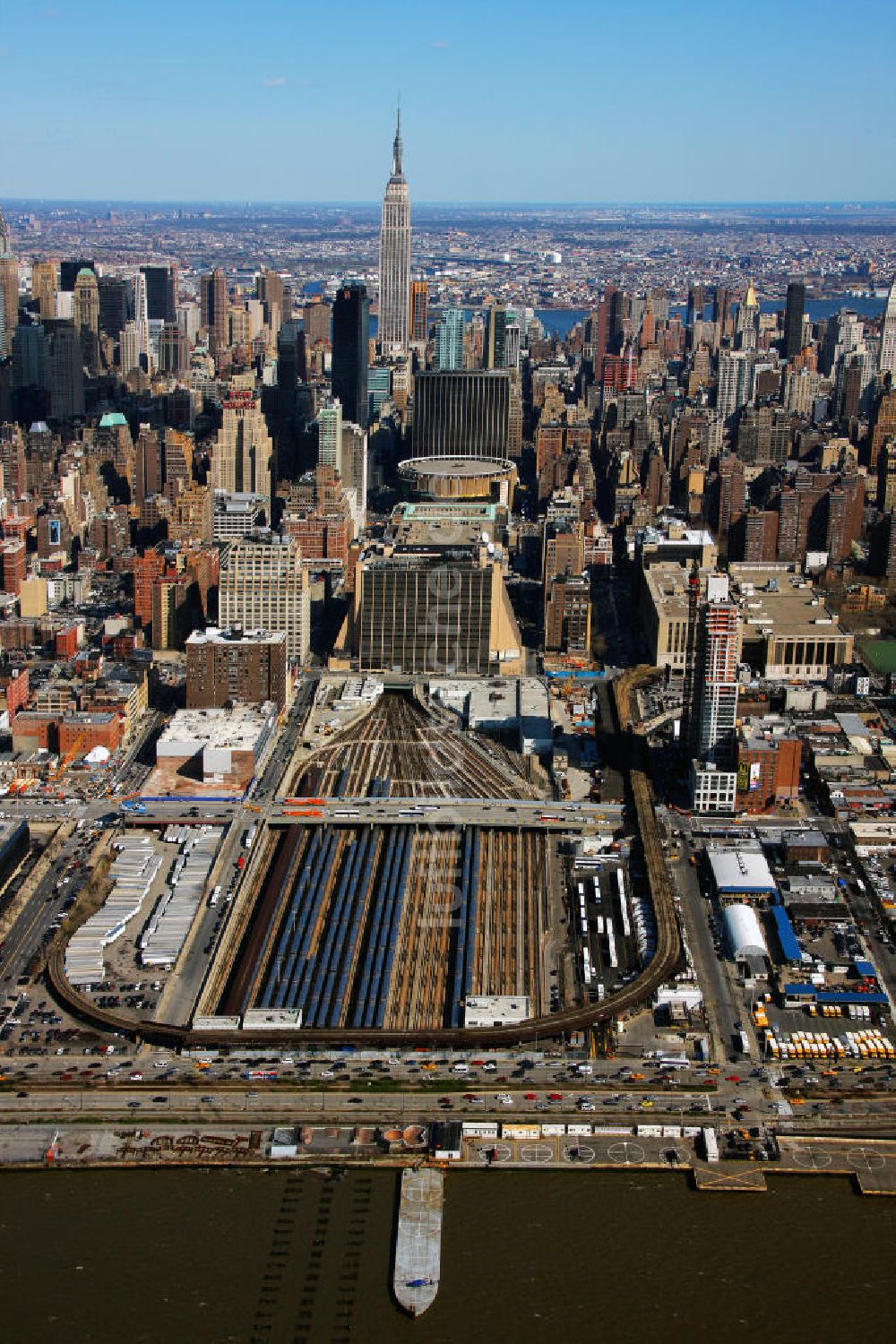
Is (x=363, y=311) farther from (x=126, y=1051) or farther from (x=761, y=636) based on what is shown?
(x=126, y=1051)

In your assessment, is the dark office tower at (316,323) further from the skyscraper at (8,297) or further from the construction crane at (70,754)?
the construction crane at (70,754)

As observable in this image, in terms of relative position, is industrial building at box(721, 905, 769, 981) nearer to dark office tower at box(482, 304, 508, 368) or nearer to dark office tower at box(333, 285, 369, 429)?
dark office tower at box(333, 285, 369, 429)

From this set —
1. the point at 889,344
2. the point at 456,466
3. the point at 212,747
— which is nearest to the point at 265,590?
the point at 212,747

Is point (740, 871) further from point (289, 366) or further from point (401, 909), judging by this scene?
point (289, 366)

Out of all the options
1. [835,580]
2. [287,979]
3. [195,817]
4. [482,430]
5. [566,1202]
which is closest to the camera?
[566,1202]

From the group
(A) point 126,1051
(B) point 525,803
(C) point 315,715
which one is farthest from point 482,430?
(A) point 126,1051

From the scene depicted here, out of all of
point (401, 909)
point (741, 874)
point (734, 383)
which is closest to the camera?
point (401, 909)
